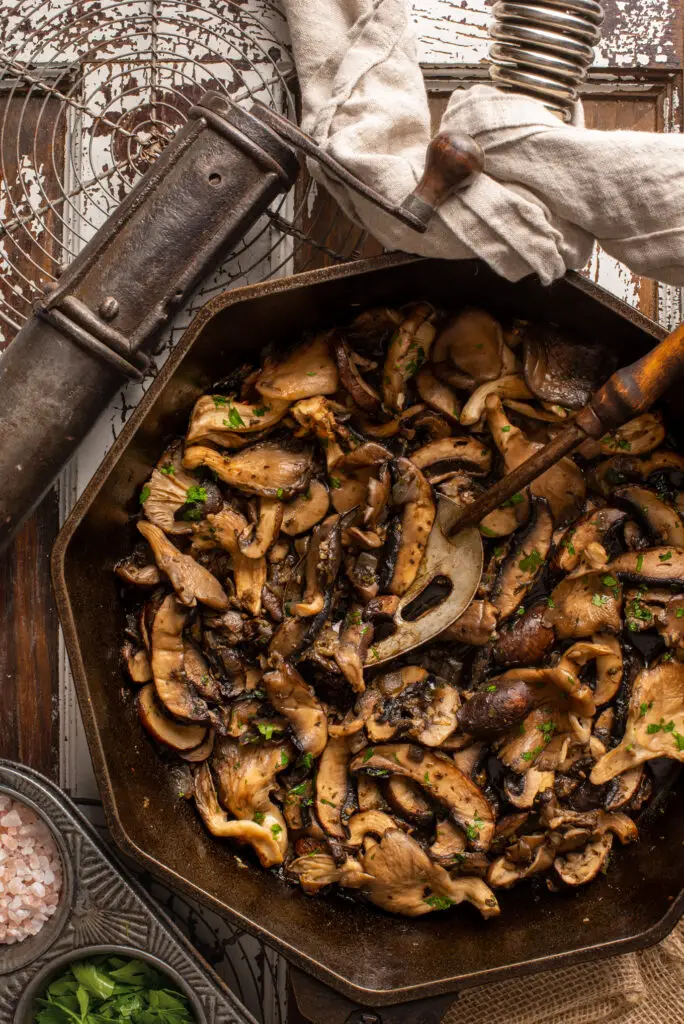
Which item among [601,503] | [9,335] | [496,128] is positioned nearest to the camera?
[496,128]

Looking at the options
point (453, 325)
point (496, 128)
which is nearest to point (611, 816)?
point (453, 325)

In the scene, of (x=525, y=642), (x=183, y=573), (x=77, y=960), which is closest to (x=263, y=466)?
(x=183, y=573)

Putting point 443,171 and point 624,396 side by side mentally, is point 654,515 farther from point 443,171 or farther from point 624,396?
point 443,171

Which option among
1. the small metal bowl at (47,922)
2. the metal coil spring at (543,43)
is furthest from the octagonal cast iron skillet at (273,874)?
the metal coil spring at (543,43)

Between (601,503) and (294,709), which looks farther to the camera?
(601,503)

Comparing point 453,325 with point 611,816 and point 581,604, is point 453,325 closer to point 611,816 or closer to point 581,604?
point 581,604

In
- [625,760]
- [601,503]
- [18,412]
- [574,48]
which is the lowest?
[625,760]

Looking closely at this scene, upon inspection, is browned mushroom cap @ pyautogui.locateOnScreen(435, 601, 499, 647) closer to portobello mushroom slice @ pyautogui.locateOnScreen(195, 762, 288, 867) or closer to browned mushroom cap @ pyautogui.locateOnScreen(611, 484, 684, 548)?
browned mushroom cap @ pyautogui.locateOnScreen(611, 484, 684, 548)

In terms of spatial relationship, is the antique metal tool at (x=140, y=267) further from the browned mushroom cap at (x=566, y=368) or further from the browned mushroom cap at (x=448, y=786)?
the browned mushroom cap at (x=448, y=786)
